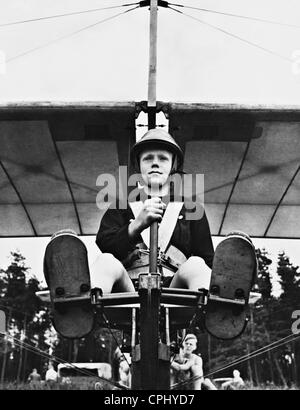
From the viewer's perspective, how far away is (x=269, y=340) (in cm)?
4197

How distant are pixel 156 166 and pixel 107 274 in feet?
2.59

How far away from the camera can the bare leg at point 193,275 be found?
10.6ft

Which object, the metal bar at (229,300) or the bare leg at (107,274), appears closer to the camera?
the metal bar at (229,300)

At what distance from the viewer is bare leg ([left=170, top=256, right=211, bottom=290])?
3.22m

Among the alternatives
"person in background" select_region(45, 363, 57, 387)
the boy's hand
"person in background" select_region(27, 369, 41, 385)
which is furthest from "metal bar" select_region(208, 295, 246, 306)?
"person in background" select_region(45, 363, 57, 387)

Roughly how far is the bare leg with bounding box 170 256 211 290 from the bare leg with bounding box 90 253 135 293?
1.09 ft

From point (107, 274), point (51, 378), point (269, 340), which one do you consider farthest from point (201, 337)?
point (107, 274)

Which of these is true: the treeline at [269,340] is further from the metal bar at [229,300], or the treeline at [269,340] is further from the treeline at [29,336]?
the metal bar at [229,300]

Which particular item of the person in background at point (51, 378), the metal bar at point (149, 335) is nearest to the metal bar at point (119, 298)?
the metal bar at point (149, 335)

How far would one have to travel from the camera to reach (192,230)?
3785 millimetres

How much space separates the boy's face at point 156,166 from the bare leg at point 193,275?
1.81 feet

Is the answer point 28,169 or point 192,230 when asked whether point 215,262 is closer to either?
point 192,230
